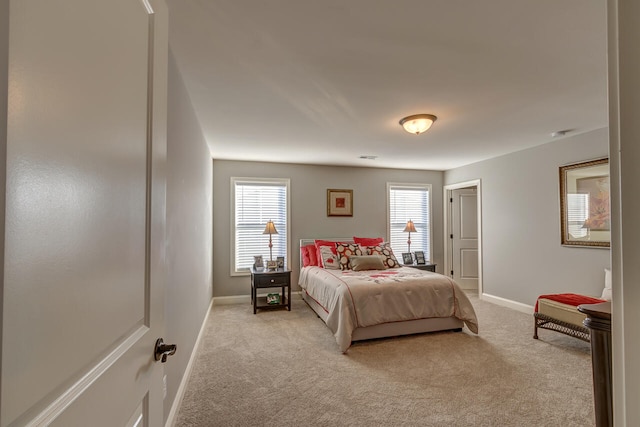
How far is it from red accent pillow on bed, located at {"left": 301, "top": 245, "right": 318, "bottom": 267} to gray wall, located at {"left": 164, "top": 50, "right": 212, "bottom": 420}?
7.42 ft

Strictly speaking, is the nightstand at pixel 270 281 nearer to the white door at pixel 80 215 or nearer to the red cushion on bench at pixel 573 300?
the red cushion on bench at pixel 573 300

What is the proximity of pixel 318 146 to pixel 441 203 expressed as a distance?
320cm

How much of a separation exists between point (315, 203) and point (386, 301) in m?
2.58

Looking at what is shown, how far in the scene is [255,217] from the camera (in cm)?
531

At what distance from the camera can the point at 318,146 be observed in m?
4.30

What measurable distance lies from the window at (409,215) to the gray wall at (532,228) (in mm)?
1062

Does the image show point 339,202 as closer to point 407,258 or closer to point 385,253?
point 385,253

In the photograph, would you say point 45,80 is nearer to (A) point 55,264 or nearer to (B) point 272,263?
(A) point 55,264

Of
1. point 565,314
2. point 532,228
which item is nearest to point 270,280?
point 565,314

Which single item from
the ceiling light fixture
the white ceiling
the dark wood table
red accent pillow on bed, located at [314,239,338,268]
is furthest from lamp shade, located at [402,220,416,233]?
the dark wood table

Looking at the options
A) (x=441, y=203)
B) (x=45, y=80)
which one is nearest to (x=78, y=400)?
(x=45, y=80)

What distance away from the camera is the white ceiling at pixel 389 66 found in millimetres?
1643

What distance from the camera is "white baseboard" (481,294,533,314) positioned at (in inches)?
175

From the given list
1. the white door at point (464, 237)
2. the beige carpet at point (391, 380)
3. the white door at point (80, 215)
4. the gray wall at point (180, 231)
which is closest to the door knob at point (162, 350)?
the white door at point (80, 215)
